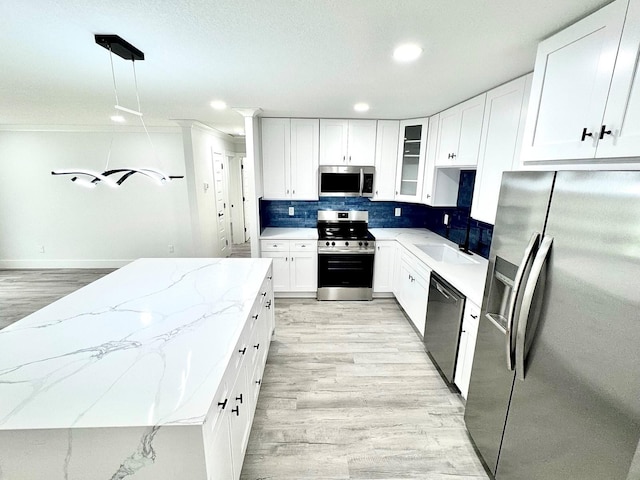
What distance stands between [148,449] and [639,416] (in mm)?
1561

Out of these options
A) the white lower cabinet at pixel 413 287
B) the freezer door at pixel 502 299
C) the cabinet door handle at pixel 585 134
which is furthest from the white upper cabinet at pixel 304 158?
the cabinet door handle at pixel 585 134

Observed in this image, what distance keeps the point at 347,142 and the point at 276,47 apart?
2229 mm

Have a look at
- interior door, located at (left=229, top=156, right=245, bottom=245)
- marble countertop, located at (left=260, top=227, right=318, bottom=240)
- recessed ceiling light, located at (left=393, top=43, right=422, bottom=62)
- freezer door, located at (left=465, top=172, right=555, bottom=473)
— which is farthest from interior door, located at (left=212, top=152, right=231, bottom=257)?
freezer door, located at (left=465, top=172, right=555, bottom=473)

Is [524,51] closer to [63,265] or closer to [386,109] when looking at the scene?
[386,109]

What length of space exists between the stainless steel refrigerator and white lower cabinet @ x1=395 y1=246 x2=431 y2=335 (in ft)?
4.03

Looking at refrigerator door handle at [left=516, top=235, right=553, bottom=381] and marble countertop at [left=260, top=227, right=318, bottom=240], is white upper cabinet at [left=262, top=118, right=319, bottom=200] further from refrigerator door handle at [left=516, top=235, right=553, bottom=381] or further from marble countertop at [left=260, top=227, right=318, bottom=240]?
refrigerator door handle at [left=516, top=235, right=553, bottom=381]

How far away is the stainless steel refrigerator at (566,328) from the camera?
87cm

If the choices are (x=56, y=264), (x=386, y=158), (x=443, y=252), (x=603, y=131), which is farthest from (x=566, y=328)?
(x=56, y=264)

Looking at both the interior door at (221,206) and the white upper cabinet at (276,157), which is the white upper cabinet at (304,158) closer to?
the white upper cabinet at (276,157)

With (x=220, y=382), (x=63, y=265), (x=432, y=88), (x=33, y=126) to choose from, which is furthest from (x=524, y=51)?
(x=63, y=265)

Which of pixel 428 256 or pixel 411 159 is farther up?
pixel 411 159

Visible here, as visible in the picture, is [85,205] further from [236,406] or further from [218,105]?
[236,406]

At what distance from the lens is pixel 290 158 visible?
3.66 m

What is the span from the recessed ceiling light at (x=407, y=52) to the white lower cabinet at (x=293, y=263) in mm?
2368
